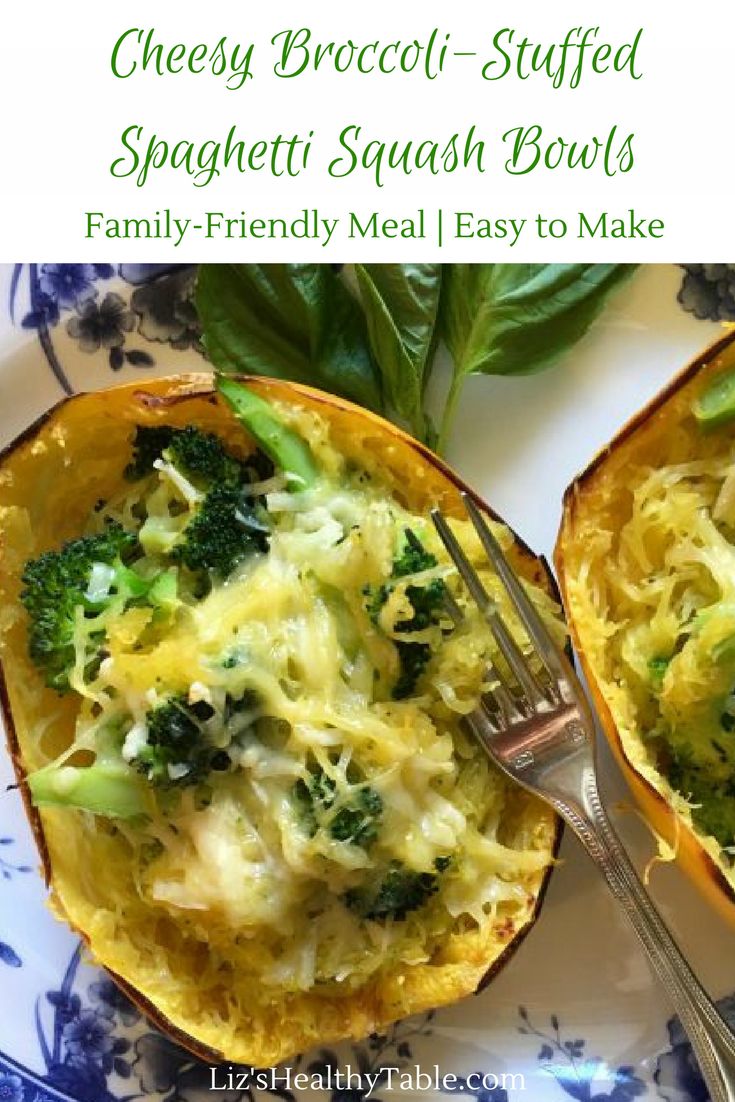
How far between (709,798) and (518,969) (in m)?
0.59

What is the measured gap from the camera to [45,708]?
220cm

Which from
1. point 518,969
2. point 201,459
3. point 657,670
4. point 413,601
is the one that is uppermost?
point 201,459

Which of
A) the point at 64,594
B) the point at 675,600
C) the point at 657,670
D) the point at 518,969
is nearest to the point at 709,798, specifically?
the point at 657,670

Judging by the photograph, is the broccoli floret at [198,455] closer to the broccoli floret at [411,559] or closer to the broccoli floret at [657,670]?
the broccoli floret at [411,559]

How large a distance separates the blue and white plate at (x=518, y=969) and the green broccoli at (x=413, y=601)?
0.48 metres

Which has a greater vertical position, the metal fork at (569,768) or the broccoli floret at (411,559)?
the broccoli floret at (411,559)

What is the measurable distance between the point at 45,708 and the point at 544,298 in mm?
1271

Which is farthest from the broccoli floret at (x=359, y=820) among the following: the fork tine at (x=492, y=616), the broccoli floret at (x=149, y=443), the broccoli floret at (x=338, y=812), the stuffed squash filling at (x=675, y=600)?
the broccoli floret at (x=149, y=443)

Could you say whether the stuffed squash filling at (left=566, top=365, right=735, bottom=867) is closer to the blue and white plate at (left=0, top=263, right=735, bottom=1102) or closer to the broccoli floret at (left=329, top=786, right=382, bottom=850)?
the blue and white plate at (left=0, top=263, right=735, bottom=1102)

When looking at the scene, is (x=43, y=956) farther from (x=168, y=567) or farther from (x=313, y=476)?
(x=313, y=476)

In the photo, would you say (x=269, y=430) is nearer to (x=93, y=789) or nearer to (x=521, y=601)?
(x=521, y=601)

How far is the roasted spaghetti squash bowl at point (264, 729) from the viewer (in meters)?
1.99

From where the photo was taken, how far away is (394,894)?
6.66 feet
